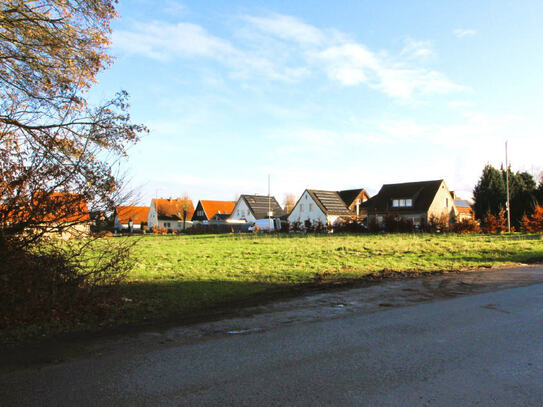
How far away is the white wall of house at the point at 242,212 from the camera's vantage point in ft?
253

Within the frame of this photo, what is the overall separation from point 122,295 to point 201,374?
5.30 metres

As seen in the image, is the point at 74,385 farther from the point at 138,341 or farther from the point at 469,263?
the point at 469,263

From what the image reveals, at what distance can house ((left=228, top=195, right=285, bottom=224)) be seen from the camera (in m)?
76.6

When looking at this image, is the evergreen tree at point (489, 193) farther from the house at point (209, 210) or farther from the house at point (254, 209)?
the house at point (209, 210)

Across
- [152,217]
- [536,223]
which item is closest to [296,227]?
[536,223]

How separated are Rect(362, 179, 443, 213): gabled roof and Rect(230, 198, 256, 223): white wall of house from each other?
875 inches

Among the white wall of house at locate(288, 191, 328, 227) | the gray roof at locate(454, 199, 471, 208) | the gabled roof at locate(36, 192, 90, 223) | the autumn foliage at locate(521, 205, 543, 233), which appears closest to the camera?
the gabled roof at locate(36, 192, 90, 223)

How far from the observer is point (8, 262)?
23.1 feet

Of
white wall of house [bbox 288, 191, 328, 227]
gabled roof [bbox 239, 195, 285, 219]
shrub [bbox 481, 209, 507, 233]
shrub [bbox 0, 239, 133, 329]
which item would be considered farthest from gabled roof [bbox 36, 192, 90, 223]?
gabled roof [bbox 239, 195, 285, 219]

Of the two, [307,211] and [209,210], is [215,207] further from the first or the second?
[307,211]

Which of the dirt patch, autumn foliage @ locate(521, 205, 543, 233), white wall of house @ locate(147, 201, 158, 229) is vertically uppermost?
white wall of house @ locate(147, 201, 158, 229)

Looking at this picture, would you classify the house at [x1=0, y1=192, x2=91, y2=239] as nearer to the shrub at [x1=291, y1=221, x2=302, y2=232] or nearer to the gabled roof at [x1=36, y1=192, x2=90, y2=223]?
the gabled roof at [x1=36, y1=192, x2=90, y2=223]

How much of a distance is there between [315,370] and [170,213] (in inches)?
3656

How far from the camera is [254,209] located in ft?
253
